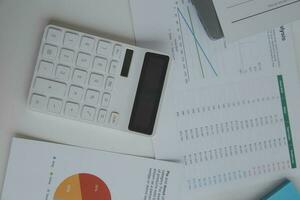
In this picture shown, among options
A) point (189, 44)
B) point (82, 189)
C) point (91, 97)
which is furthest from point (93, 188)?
point (189, 44)

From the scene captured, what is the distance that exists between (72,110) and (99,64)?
0.21 feet

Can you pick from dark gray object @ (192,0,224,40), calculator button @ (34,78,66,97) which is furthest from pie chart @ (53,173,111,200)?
dark gray object @ (192,0,224,40)

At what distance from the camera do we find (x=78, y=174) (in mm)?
500

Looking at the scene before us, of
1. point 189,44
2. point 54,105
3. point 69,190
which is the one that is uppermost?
point 189,44

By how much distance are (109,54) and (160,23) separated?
83mm

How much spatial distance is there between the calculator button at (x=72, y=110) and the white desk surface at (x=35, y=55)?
0.02 metres

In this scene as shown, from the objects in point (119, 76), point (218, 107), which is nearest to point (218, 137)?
point (218, 107)

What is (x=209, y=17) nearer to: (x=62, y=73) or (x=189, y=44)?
(x=189, y=44)

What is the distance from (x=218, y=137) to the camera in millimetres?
535

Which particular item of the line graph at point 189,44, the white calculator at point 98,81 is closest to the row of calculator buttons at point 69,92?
the white calculator at point 98,81

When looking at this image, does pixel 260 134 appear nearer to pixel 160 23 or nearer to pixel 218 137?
pixel 218 137

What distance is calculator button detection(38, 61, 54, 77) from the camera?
48cm

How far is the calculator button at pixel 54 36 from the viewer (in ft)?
1.58

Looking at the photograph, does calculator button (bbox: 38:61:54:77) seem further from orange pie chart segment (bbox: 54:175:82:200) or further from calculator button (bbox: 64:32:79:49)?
orange pie chart segment (bbox: 54:175:82:200)
